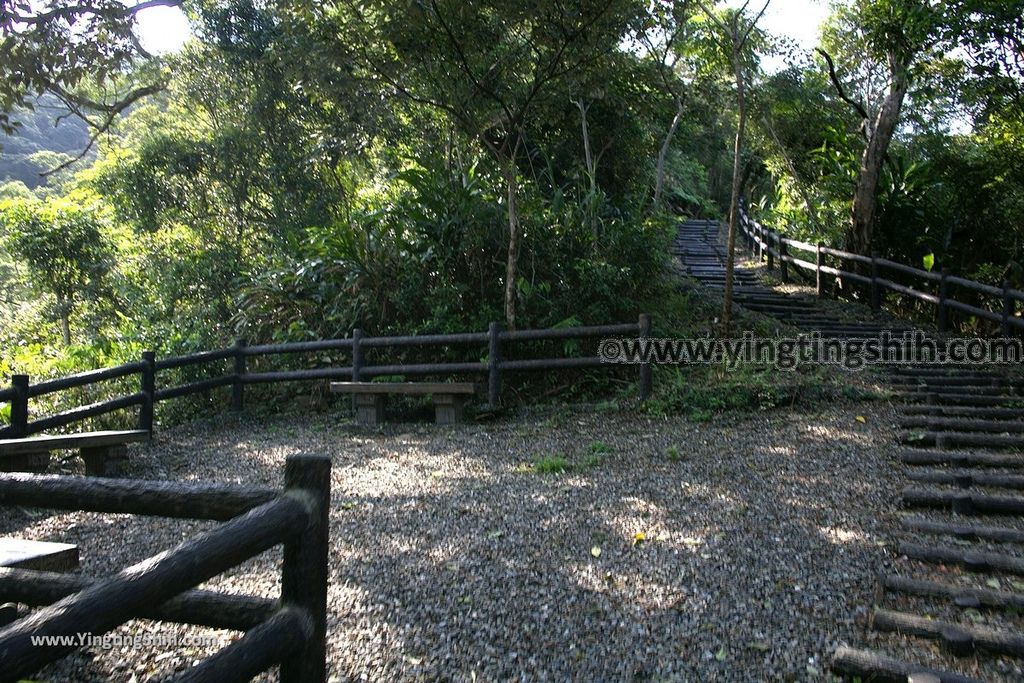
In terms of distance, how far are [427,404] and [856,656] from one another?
6.41 m

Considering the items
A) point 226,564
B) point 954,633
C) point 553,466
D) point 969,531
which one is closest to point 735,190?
point 553,466

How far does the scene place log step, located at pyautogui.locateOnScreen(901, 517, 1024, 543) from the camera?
4.33 m

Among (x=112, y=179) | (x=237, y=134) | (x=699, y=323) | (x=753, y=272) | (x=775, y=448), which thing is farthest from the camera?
(x=753, y=272)

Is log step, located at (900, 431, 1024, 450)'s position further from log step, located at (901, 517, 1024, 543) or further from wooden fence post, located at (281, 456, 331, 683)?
wooden fence post, located at (281, 456, 331, 683)

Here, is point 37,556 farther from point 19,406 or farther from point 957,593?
point 957,593

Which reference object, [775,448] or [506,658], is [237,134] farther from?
[506,658]

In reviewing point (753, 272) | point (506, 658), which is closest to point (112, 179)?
point (753, 272)

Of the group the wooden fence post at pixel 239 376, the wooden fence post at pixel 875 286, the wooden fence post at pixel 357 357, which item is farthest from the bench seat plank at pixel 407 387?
the wooden fence post at pixel 875 286

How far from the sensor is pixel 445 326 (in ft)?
29.8

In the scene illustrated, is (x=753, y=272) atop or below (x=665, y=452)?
atop

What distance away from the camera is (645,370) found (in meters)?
8.31

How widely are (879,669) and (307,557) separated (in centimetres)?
213

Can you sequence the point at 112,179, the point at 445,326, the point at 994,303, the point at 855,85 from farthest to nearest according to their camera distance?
the point at 855,85, the point at 112,179, the point at 994,303, the point at 445,326

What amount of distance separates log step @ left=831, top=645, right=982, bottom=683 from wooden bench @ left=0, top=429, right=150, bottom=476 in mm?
5090
